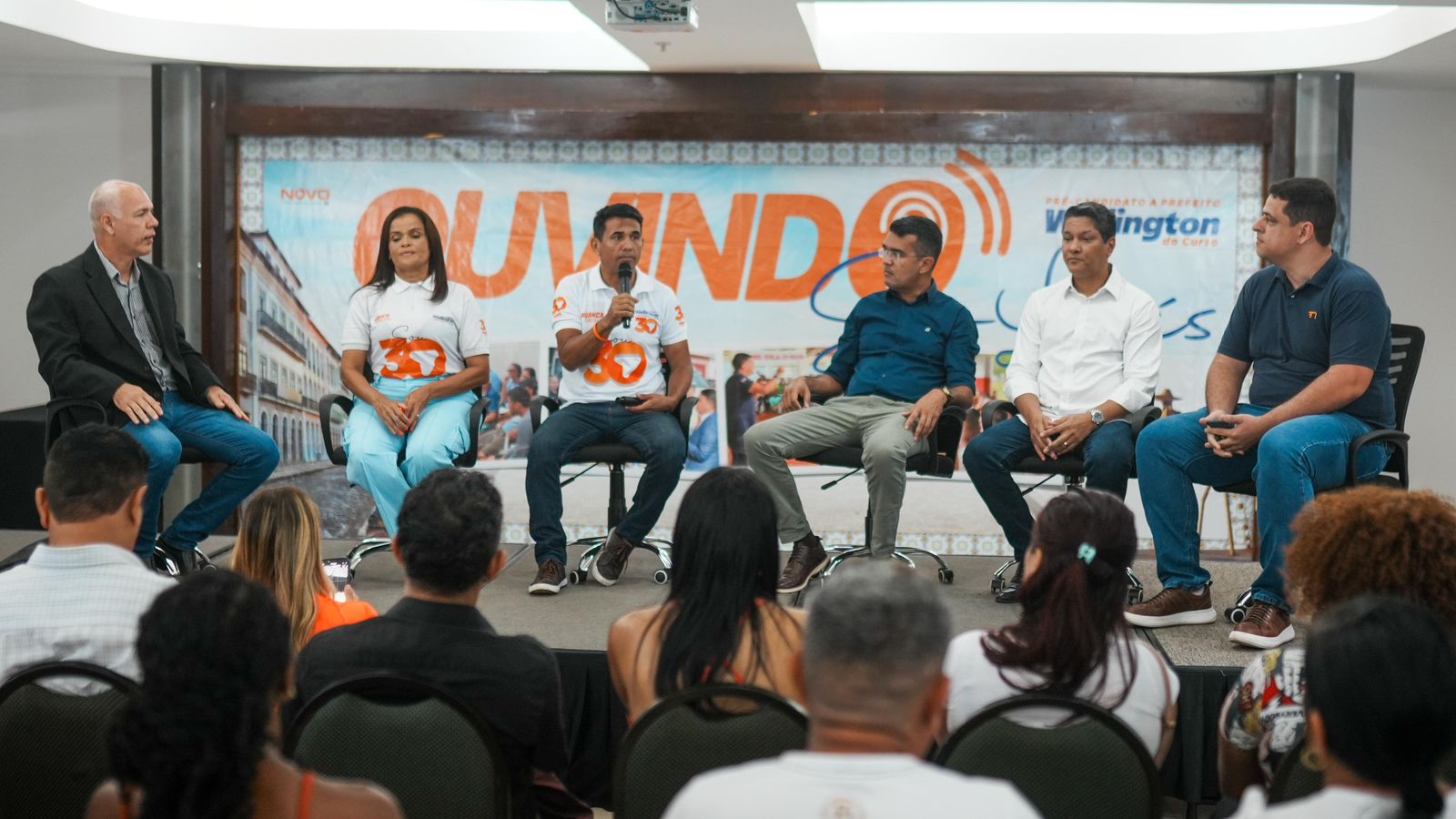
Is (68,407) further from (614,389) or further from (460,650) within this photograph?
(460,650)

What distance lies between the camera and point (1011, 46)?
612cm

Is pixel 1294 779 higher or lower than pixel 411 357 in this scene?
lower

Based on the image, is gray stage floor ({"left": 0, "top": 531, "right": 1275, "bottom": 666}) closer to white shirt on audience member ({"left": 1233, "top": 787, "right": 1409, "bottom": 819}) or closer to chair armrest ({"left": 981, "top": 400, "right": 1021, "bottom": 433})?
chair armrest ({"left": 981, "top": 400, "right": 1021, "bottom": 433})

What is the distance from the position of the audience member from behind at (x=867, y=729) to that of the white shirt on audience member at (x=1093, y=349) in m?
3.13

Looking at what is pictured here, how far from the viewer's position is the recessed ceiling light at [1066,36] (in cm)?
598

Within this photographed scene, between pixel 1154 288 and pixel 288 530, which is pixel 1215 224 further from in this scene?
pixel 288 530

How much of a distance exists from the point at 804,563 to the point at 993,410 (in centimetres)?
84

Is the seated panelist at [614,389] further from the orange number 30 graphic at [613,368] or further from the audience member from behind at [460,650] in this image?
the audience member from behind at [460,650]

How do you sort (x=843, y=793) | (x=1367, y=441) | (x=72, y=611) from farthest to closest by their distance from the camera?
(x=1367, y=441) < (x=72, y=611) < (x=843, y=793)

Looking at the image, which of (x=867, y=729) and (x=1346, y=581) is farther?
(x=1346, y=581)

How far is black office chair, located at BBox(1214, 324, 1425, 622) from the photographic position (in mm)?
3832

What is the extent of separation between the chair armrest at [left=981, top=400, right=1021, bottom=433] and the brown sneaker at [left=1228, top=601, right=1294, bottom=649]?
3.59 ft

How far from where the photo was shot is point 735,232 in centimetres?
641

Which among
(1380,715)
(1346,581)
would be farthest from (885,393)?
(1380,715)
